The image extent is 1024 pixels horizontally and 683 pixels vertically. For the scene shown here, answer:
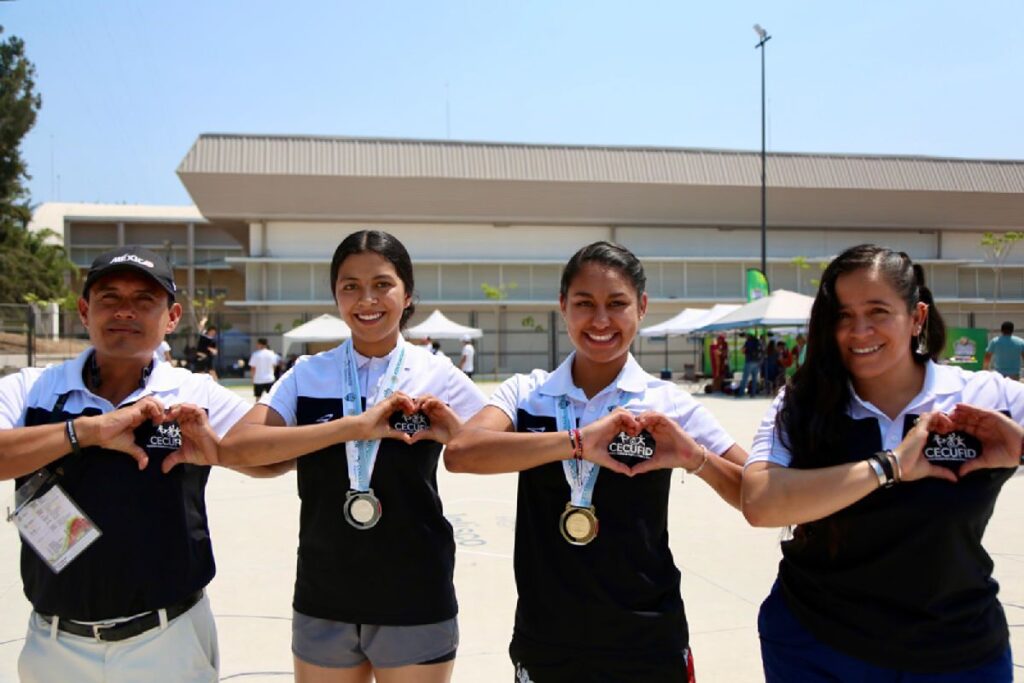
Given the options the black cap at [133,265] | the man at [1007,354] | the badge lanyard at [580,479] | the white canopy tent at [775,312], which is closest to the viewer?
the badge lanyard at [580,479]

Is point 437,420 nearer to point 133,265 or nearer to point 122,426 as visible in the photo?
point 122,426

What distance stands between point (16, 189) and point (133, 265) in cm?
5006

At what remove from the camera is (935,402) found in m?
2.44

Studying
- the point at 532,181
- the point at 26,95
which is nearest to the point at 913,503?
the point at 532,181

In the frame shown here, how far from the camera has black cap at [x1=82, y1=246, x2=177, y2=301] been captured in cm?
272

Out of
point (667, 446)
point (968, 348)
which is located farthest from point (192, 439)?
point (968, 348)

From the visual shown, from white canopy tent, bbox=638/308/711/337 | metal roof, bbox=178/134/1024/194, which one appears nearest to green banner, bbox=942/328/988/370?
white canopy tent, bbox=638/308/711/337

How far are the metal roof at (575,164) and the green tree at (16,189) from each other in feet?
26.7

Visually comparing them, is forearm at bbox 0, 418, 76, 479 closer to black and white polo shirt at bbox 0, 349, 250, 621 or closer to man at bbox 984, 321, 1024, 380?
black and white polo shirt at bbox 0, 349, 250, 621

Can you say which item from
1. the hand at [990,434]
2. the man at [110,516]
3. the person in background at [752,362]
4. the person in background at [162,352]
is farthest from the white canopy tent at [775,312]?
the man at [110,516]

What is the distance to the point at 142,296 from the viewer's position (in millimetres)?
2809

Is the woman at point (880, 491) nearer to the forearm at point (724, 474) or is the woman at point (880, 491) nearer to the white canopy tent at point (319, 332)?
the forearm at point (724, 474)

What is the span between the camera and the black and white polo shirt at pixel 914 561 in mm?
2301

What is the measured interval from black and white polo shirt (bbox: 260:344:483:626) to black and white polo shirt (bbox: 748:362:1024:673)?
110 centimetres
